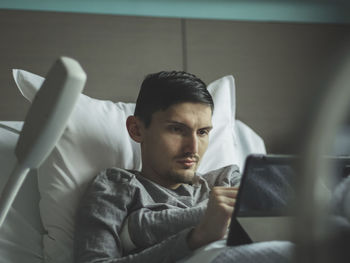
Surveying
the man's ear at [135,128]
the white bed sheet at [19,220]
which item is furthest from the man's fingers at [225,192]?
the white bed sheet at [19,220]

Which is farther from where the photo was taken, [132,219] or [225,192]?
[132,219]

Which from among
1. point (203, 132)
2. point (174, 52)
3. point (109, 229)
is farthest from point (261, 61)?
point (109, 229)

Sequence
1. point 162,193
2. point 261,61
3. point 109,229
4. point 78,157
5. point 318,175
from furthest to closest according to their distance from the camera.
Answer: point 261,61 < point 78,157 < point 162,193 < point 109,229 < point 318,175

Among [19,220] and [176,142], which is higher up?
[176,142]

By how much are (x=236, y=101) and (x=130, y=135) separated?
0.65 meters

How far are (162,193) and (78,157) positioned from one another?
0.26 metres

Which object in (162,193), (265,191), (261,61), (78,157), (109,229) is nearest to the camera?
(265,191)

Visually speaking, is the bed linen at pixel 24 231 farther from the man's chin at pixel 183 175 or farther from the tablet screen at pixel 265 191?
the man's chin at pixel 183 175

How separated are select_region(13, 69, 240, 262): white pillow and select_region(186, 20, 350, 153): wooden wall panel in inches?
14.0

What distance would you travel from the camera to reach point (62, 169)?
134 centimetres

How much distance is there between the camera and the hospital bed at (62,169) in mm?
1279

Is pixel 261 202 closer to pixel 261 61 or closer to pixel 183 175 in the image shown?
pixel 183 175

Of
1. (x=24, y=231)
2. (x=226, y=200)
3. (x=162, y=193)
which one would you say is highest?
(x=226, y=200)

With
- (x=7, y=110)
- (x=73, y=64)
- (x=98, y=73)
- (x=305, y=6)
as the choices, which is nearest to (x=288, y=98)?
(x=305, y=6)
